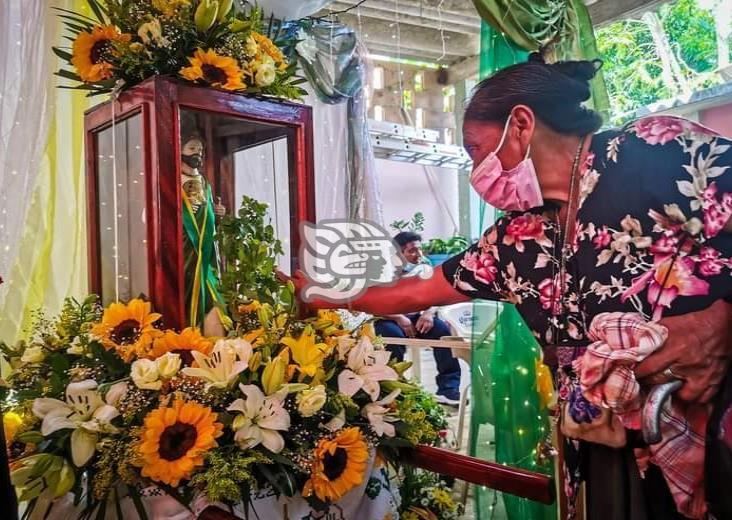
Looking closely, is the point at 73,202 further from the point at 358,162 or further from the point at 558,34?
the point at 558,34

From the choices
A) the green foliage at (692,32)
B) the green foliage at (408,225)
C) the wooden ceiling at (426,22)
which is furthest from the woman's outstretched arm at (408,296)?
the green foliage at (692,32)

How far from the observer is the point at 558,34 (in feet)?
6.27

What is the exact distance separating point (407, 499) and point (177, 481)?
0.68m

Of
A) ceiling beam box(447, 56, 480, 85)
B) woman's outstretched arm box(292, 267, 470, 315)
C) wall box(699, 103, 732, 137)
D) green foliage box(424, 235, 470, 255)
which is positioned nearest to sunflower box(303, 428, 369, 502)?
woman's outstretched arm box(292, 267, 470, 315)

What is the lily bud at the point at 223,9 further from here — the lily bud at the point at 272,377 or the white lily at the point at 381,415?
the white lily at the point at 381,415

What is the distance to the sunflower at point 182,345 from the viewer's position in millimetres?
955

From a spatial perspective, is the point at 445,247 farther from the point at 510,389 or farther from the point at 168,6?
the point at 168,6

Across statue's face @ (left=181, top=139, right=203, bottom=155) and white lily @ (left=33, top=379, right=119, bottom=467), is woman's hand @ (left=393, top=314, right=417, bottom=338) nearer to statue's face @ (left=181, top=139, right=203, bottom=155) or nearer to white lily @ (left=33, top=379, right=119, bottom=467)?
statue's face @ (left=181, top=139, right=203, bottom=155)

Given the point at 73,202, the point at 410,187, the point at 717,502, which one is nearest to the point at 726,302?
the point at 717,502

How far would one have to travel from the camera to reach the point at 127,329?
97 centimetres

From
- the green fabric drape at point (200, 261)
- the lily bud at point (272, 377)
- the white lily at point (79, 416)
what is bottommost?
the white lily at point (79, 416)

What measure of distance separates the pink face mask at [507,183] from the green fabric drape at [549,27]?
92 centimetres

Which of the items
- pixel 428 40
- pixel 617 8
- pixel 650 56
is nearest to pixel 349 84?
pixel 617 8

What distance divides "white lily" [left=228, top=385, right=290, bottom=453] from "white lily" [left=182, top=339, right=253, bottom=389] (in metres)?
0.03
